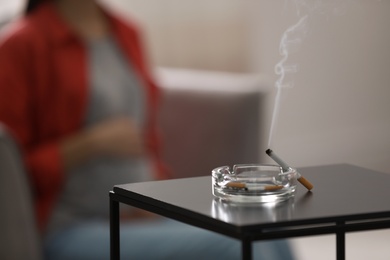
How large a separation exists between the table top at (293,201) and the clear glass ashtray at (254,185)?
0.01 metres

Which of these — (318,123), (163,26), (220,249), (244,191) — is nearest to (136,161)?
(220,249)

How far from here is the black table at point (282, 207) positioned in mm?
859

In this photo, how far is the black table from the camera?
859 mm

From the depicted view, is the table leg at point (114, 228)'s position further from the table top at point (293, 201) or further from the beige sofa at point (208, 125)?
the beige sofa at point (208, 125)

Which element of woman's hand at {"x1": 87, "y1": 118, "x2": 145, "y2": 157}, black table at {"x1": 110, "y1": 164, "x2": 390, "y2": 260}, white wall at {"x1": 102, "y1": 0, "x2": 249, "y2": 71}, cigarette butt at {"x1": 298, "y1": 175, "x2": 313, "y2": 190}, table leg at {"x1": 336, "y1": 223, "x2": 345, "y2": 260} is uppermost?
white wall at {"x1": 102, "y1": 0, "x2": 249, "y2": 71}

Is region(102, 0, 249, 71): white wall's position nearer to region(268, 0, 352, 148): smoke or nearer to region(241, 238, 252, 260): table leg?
region(268, 0, 352, 148): smoke

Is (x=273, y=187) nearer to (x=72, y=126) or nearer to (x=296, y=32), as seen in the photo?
(x=296, y=32)

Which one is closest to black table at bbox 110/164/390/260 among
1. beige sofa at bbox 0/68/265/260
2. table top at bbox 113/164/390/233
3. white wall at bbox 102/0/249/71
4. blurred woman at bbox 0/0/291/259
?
table top at bbox 113/164/390/233

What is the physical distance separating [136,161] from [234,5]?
157 cm

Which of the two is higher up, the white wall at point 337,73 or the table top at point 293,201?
the white wall at point 337,73

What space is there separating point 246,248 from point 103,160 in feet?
4.43

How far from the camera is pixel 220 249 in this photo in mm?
2006

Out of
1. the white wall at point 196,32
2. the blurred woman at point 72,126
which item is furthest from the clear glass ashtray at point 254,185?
the white wall at point 196,32

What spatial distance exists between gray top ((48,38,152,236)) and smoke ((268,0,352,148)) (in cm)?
111
